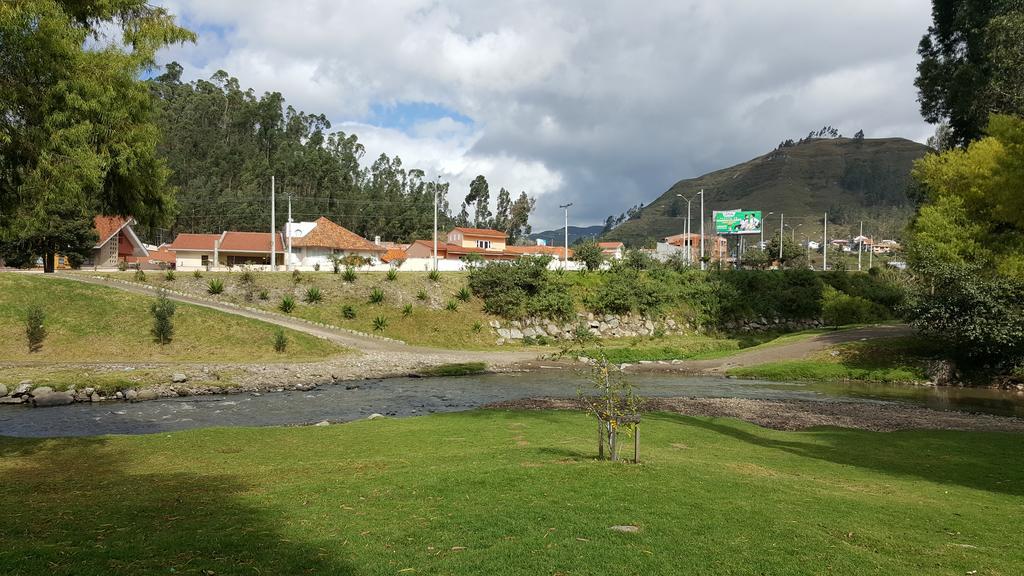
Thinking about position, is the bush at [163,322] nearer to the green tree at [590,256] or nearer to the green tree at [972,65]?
the green tree at [590,256]

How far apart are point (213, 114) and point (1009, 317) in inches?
5316

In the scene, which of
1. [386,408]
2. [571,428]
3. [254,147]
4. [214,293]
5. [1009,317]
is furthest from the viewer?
[254,147]

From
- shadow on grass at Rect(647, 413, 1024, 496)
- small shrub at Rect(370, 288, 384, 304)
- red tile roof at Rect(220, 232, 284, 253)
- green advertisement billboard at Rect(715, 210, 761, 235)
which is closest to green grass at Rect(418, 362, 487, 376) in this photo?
small shrub at Rect(370, 288, 384, 304)

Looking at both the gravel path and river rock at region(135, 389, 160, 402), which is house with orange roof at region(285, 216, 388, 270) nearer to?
river rock at region(135, 389, 160, 402)

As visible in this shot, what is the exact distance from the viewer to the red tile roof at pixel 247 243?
3024 inches

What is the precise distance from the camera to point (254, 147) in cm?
12112

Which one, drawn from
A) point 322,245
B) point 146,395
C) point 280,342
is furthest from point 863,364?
point 322,245

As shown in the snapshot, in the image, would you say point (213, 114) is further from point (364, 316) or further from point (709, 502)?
point (709, 502)

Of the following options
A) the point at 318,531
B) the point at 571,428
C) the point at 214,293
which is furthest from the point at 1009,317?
the point at 214,293

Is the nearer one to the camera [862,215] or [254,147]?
[254,147]

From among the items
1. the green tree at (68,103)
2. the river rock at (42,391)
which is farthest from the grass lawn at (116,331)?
the green tree at (68,103)

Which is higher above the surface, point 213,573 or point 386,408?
point 213,573

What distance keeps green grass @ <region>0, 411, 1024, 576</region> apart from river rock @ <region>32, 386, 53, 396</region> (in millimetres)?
11441

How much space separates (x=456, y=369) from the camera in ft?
120
